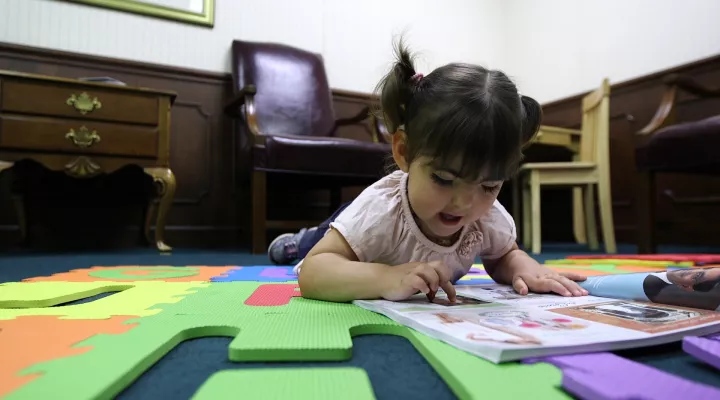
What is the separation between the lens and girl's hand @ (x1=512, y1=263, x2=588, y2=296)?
2.26ft

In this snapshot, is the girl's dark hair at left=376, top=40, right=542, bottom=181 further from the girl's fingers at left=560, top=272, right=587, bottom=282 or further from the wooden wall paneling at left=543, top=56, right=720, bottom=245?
the wooden wall paneling at left=543, top=56, right=720, bottom=245

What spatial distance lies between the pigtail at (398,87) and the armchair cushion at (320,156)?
99cm

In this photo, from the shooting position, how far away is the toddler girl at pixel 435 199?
22.6 inches

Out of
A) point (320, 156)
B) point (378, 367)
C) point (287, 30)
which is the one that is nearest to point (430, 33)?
point (287, 30)

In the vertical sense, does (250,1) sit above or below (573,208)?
above

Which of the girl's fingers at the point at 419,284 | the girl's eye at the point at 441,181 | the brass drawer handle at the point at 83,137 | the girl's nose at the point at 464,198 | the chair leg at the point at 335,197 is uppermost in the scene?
the brass drawer handle at the point at 83,137

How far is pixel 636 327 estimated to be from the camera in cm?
46

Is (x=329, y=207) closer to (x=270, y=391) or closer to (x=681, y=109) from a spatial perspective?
(x=681, y=109)

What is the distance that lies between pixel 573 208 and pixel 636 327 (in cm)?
234

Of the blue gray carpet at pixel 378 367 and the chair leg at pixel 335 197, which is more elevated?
the chair leg at pixel 335 197

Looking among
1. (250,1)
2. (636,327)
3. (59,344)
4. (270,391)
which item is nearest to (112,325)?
(59,344)

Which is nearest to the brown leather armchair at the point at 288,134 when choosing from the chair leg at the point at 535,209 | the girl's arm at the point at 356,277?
the chair leg at the point at 535,209

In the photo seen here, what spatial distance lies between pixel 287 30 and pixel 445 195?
209 cm

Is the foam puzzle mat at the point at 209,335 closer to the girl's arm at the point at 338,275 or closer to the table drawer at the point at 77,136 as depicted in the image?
the girl's arm at the point at 338,275
